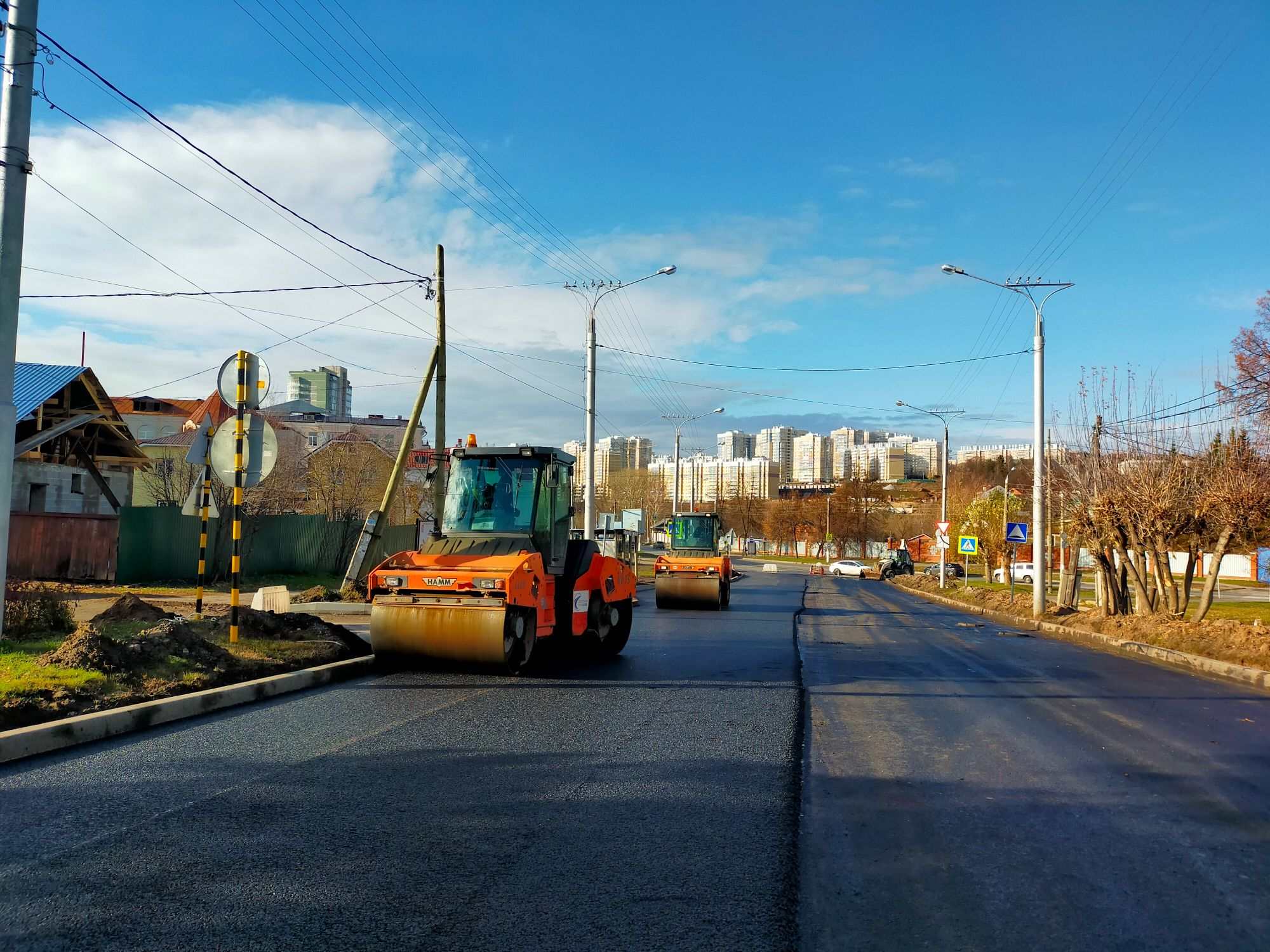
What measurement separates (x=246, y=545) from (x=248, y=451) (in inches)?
703

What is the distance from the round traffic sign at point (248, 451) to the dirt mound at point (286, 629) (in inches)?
77.8

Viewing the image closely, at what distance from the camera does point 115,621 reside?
1167cm

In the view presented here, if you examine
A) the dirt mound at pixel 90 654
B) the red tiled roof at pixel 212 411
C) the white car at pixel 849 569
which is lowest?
the white car at pixel 849 569

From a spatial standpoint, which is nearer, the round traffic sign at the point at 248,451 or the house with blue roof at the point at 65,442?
the round traffic sign at the point at 248,451

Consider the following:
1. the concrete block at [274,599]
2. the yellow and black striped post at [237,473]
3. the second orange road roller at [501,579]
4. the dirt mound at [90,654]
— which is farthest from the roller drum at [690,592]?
the dirt mound at [90,654]

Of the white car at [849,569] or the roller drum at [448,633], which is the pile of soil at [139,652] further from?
the white car at [849,569]

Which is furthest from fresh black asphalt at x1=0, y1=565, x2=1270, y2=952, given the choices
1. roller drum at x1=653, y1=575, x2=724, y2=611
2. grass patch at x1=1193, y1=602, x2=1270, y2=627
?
grass patch at x1=1193, y1=602, x2=1270, y2=627

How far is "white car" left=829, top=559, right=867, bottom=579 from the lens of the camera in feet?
212

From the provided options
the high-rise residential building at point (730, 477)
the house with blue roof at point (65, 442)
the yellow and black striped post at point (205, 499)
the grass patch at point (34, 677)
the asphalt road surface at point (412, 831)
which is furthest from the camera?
the high-rise residential building at point (730, 477)

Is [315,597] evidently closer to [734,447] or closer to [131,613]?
[131,613]

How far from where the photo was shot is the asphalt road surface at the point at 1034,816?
4.17m

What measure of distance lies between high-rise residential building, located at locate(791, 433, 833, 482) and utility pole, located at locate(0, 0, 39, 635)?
137631 mm

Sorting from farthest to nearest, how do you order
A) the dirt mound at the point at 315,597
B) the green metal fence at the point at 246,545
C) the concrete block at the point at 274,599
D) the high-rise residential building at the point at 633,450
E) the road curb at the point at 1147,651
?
the high-rise residential building at the point at 633,450 → the green metal fence at the point at 246,545 → the dirt mound at the point at 315,597 → the concrete block at the point at 274,599 → the road curb at the point at 1147,651

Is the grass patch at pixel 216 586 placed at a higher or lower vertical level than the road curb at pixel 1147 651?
higher
